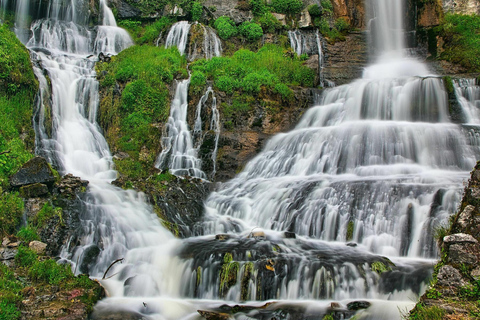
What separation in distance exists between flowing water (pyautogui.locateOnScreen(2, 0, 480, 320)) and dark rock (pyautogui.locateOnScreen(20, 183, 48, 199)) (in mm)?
1152

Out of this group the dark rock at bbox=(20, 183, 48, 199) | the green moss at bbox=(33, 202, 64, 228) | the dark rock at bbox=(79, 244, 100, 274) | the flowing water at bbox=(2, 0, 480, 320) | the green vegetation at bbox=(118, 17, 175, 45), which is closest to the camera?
the flowing water at bbox=(2, 0, 480, 320)

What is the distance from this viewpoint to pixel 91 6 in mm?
24719

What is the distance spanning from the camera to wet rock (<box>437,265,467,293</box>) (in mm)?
5504

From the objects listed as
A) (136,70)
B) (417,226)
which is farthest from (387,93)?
(136,70)

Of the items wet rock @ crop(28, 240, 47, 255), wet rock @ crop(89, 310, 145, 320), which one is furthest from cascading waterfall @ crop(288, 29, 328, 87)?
wet rock @ crop(89, 310, 145, 320)

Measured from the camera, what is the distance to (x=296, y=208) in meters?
11.5

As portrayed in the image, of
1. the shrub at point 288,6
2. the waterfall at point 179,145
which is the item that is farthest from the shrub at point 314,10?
the waterfall at point 179,145

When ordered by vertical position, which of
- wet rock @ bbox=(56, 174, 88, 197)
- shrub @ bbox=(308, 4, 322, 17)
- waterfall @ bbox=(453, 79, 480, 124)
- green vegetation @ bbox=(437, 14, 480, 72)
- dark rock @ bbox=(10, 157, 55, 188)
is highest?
shrub @ bbox=(308, 4, 322, 17)

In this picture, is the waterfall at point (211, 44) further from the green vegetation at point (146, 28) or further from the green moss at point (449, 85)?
the green moss at point (449, 85)

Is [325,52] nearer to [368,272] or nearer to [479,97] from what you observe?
[479,97]

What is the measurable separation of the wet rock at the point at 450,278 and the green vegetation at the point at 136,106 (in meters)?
11.9

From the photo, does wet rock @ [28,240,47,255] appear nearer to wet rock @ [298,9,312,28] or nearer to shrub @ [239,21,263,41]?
shrub @ [239,21,263,41]

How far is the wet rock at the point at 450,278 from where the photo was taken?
18.1 ft

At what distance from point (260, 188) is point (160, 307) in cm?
644
